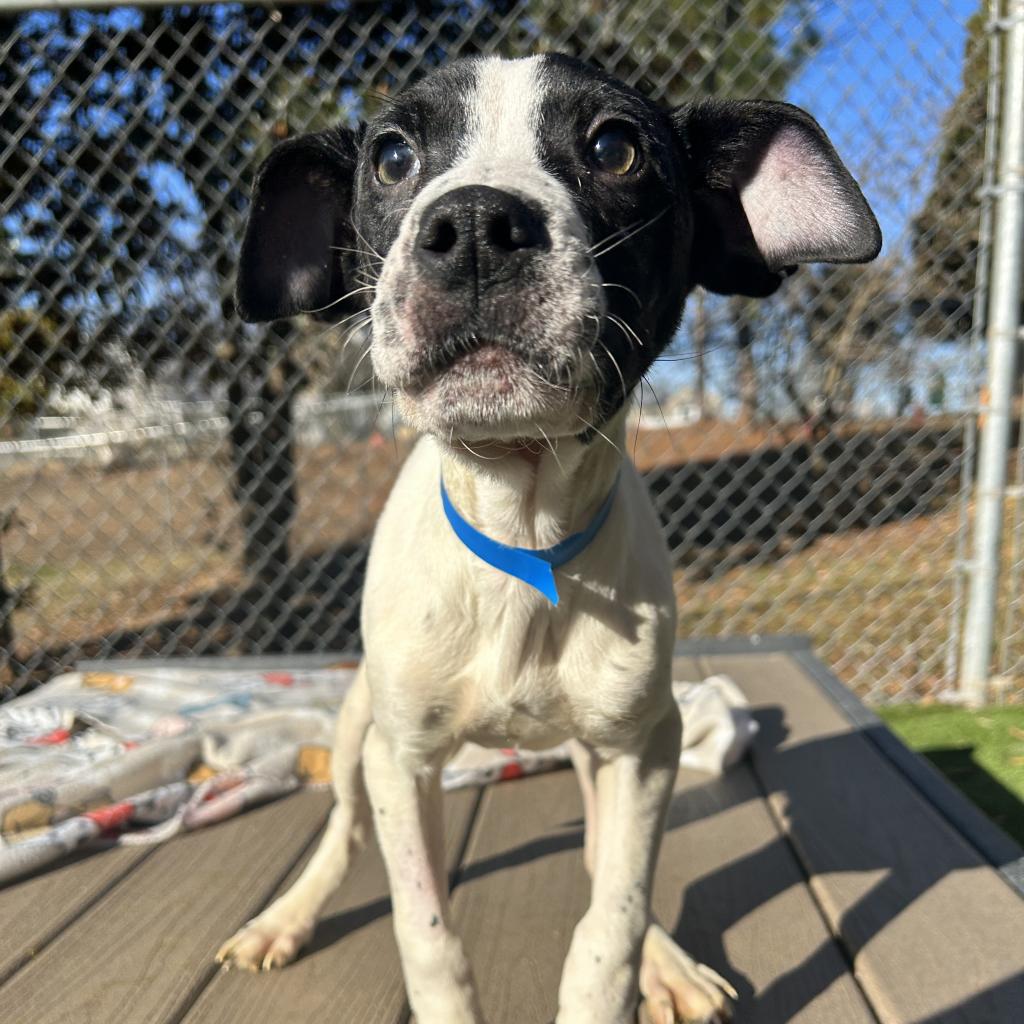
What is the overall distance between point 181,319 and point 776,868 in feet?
12.3

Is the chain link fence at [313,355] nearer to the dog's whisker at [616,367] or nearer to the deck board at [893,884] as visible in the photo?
the deck board at [893,884]

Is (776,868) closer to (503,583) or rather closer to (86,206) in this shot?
(503,583)

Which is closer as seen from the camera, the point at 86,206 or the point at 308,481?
the point at 86,206

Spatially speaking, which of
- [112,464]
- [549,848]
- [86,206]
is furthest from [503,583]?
[112,464]

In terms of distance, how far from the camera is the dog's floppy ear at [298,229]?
154 cm

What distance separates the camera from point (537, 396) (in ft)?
3.63

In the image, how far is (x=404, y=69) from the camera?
13.1ft

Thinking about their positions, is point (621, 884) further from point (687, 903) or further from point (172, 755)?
point (172, 755)

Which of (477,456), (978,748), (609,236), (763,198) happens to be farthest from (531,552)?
(978,748)

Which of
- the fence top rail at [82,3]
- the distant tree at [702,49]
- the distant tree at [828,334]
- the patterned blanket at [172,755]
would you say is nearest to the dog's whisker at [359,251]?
the patterned blanket at [172,755]

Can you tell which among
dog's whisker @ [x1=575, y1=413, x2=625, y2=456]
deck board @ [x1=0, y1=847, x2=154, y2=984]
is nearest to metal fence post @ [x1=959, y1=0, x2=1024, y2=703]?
dog's whisker @ [x1=575, y1=413, x2=625, y2=456]

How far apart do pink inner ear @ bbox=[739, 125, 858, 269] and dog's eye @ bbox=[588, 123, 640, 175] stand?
301mm

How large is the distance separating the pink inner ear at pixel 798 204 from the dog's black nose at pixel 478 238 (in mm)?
594

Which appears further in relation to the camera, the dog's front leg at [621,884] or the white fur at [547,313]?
A: the dog's front leg at [621,884]
